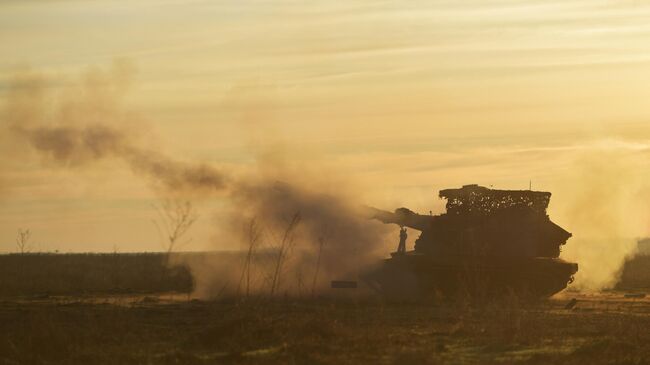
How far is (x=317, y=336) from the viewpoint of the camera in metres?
32.5

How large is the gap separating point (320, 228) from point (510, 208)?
893 centimetres

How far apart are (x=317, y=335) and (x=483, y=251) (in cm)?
2192

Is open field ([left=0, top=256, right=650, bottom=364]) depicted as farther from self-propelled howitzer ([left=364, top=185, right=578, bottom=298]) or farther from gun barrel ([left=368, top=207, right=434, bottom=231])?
gun barrel ([left=368, top=207, right=434, bottom=231])

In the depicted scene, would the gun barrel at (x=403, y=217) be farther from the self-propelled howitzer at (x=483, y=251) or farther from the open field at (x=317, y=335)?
the open field at (x=317, y=335)

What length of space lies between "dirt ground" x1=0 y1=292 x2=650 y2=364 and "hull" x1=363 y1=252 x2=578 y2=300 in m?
8.16

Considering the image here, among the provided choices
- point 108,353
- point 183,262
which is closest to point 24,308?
point 108,353

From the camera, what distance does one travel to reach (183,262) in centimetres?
6438

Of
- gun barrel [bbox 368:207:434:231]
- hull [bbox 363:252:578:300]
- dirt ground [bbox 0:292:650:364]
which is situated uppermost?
gun barrel [bbox 368:207:434:231]

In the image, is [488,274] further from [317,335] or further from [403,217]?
[317,335]

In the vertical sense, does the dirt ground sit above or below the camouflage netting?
below

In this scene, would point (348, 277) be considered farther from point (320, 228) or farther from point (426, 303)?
point (426, 303)

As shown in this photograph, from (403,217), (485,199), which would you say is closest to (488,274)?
(485,199)

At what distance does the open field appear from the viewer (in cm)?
2870

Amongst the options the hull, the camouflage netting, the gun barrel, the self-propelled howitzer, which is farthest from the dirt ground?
the gun barrel
